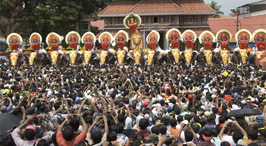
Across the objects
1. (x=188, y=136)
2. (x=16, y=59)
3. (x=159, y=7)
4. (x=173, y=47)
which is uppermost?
(x=159, y=7)

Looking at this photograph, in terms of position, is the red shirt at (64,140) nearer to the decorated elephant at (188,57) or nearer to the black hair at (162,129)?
the black hair at (162,129)

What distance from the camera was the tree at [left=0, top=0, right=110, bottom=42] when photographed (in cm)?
3058

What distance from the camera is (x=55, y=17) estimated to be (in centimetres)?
3042

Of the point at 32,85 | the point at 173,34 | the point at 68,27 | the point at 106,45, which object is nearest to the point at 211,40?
the point at 173,34

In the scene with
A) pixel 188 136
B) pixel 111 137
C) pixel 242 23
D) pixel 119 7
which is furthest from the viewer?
pixel 242 23

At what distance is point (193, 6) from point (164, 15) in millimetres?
3743

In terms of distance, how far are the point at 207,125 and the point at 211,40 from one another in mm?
18147

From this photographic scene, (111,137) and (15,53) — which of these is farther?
(15,53)

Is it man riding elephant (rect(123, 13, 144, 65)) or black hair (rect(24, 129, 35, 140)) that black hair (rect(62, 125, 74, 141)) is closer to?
black hair (rect(24, 129, 35, 140))

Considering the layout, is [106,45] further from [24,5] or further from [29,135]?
[29,135]

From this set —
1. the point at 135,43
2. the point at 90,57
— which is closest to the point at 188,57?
the point at 135,43

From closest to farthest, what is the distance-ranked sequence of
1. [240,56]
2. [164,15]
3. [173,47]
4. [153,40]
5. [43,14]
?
[240,56] < [153,40] < [173,47] < [43,14] < [164,15]

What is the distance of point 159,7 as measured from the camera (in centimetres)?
3266

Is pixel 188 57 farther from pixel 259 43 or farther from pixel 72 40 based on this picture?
pixel 72 40
